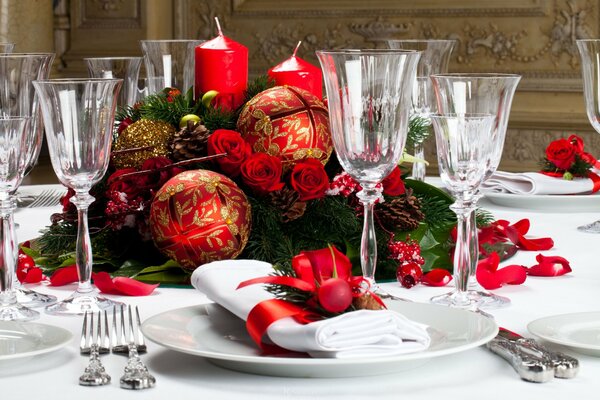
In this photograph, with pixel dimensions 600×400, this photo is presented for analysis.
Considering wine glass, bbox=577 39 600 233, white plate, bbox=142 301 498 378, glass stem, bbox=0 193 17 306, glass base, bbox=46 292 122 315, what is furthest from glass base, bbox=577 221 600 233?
glass stem, bbox=0 193 17 306

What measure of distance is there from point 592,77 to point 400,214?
1.61ft

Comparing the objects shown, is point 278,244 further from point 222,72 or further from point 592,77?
point 592,77

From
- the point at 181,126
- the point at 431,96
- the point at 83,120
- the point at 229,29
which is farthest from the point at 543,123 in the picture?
the point at 83,120

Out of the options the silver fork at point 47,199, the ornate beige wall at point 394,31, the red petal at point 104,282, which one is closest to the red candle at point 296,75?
the red petal at point 104,282

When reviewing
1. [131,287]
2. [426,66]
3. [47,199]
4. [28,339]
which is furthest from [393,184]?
[47,199]

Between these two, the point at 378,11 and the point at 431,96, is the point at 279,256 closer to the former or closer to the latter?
the point at 431,96

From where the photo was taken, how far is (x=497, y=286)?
52.6 inches

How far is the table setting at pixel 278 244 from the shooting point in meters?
0.93

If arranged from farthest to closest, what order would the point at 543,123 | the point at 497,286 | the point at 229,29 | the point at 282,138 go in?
the point at 229,29 → the point at 543,123 → the point at 282,138 → the point at 497,286

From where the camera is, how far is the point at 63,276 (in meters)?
1.36

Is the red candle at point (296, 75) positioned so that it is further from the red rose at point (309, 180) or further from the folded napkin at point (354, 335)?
the folded napkin at point (354, 335)

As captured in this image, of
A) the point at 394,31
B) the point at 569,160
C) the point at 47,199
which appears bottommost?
the point at 47,199

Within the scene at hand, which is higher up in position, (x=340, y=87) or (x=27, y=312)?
(x=340, y=87)

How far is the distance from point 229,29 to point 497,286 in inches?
170
